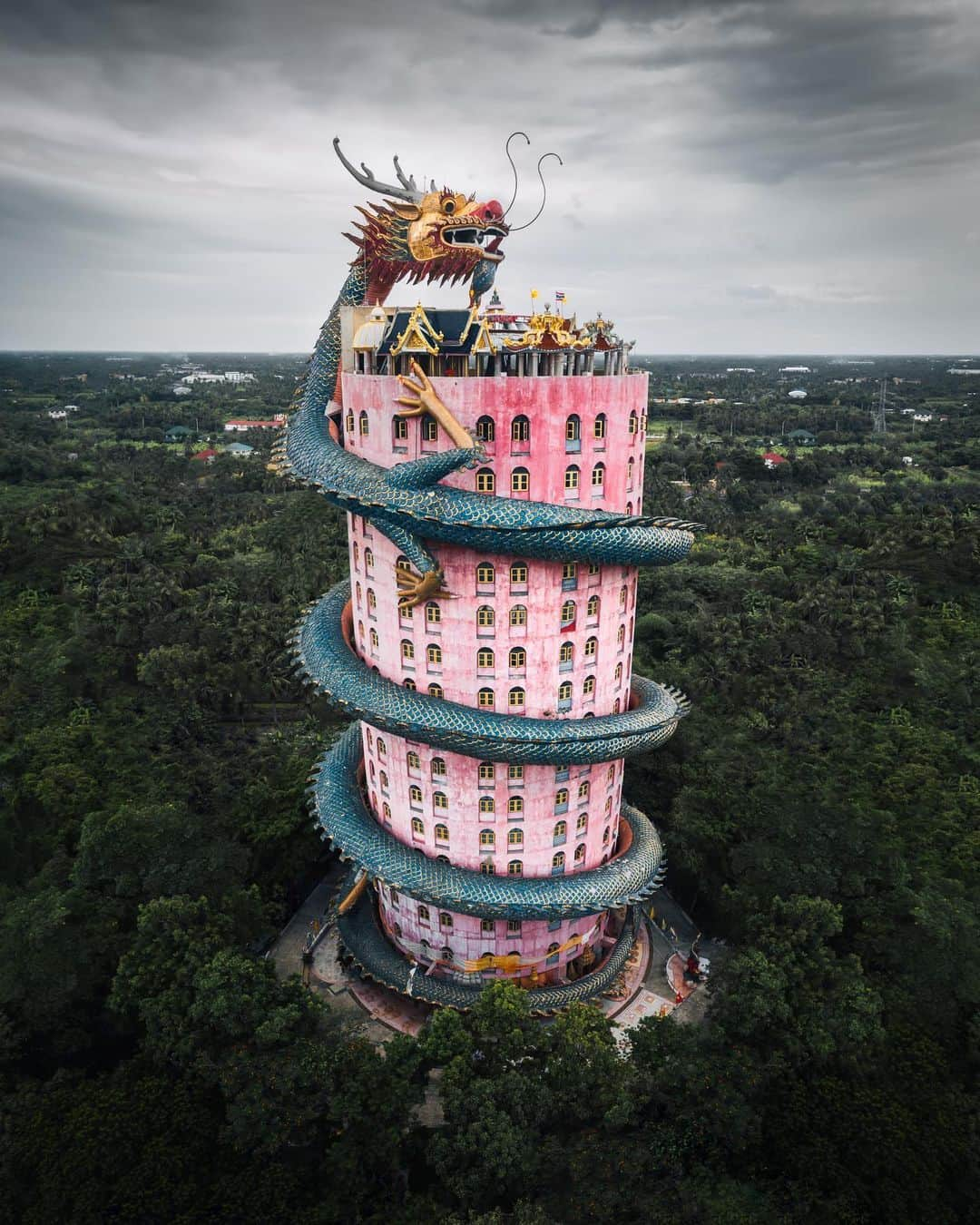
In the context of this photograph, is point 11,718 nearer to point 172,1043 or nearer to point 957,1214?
point 172,1043

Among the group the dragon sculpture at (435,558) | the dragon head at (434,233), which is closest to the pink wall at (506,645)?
the dragon sculpture at (435,558)

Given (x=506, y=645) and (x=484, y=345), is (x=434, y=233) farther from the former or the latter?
(x=506, y=645)

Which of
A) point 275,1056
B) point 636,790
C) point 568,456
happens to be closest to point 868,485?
point 636,790

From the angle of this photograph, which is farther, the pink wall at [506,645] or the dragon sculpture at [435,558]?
the pink wall at [506,645]

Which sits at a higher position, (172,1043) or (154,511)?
(154,511)

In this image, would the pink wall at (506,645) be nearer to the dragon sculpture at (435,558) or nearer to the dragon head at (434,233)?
the dragon sculpture at (435,558)

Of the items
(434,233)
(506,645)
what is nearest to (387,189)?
(434,233)
